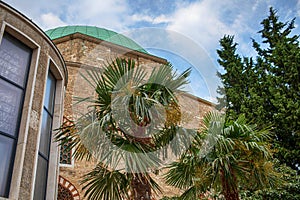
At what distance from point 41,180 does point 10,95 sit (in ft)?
4.77

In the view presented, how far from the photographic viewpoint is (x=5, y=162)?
13.0 feet

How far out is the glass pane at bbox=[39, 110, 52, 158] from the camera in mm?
4995

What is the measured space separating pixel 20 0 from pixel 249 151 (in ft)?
19.0

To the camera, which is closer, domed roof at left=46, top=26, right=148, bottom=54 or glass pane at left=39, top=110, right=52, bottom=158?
glass pane at left=39, top=110, right=52, bottom=158

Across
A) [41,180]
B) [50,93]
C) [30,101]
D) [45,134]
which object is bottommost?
[41,180]

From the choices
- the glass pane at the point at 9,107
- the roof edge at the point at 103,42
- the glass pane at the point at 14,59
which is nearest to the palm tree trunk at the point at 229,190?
the glass pane at the point at 9,107

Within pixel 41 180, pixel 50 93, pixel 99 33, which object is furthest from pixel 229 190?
pixel 99 33

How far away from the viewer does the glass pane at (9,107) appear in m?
4.15

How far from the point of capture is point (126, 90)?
4.03 metres

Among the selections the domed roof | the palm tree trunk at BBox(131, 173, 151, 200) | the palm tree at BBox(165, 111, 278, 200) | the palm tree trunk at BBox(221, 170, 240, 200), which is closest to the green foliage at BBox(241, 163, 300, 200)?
the palm tree at BBox(165, 111, 278, 200)

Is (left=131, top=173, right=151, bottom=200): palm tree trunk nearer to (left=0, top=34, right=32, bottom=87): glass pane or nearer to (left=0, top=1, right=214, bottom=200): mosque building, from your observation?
(left=0, top=1, right=214, bottom=200): mosque building

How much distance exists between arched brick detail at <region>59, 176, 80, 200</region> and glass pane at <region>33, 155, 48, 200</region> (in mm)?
3342

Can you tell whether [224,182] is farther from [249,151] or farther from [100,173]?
[100,173]

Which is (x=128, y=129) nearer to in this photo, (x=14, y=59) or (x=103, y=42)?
(x=14, y=59)
